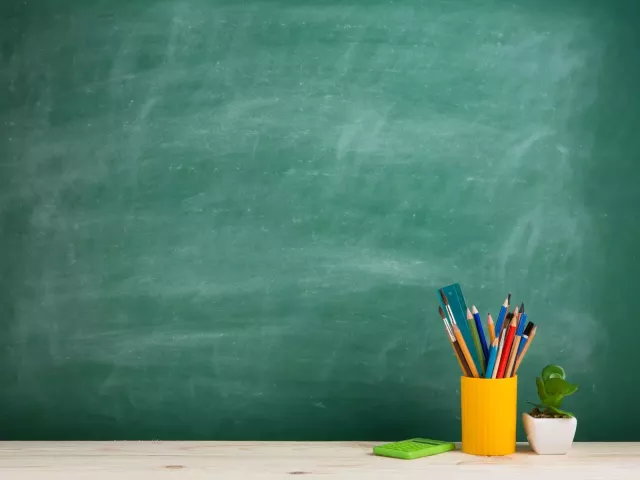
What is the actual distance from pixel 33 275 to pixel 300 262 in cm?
53

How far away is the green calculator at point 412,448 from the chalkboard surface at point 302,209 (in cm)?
13

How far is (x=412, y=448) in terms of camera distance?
54.2 inches

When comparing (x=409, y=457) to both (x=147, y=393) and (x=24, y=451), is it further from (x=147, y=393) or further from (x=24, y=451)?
(x=24, y=451)

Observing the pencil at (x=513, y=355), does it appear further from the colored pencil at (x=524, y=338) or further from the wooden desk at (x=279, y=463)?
the wooden desk at (x=279, y=463)

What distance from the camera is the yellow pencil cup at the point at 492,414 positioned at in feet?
4.45

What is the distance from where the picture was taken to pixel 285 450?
4.71ft

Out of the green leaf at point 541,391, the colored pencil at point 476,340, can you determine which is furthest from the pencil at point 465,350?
the green leaf at point 541,391

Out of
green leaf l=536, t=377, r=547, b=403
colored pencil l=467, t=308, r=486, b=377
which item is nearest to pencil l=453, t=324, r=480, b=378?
colored pencil l=467, t=308, r=486, b=377

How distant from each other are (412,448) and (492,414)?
0.15m

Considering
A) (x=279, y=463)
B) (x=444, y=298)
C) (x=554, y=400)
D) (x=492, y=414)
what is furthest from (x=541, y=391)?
(x=279, y=463)

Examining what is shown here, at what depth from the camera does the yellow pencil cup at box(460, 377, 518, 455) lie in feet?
4.45

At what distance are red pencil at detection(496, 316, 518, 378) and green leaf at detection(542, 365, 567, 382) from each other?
4.3 inches

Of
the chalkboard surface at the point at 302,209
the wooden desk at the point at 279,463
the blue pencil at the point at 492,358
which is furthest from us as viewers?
the chalkboard surface at the point at 302,209

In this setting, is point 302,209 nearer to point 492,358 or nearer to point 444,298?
point 444,298
